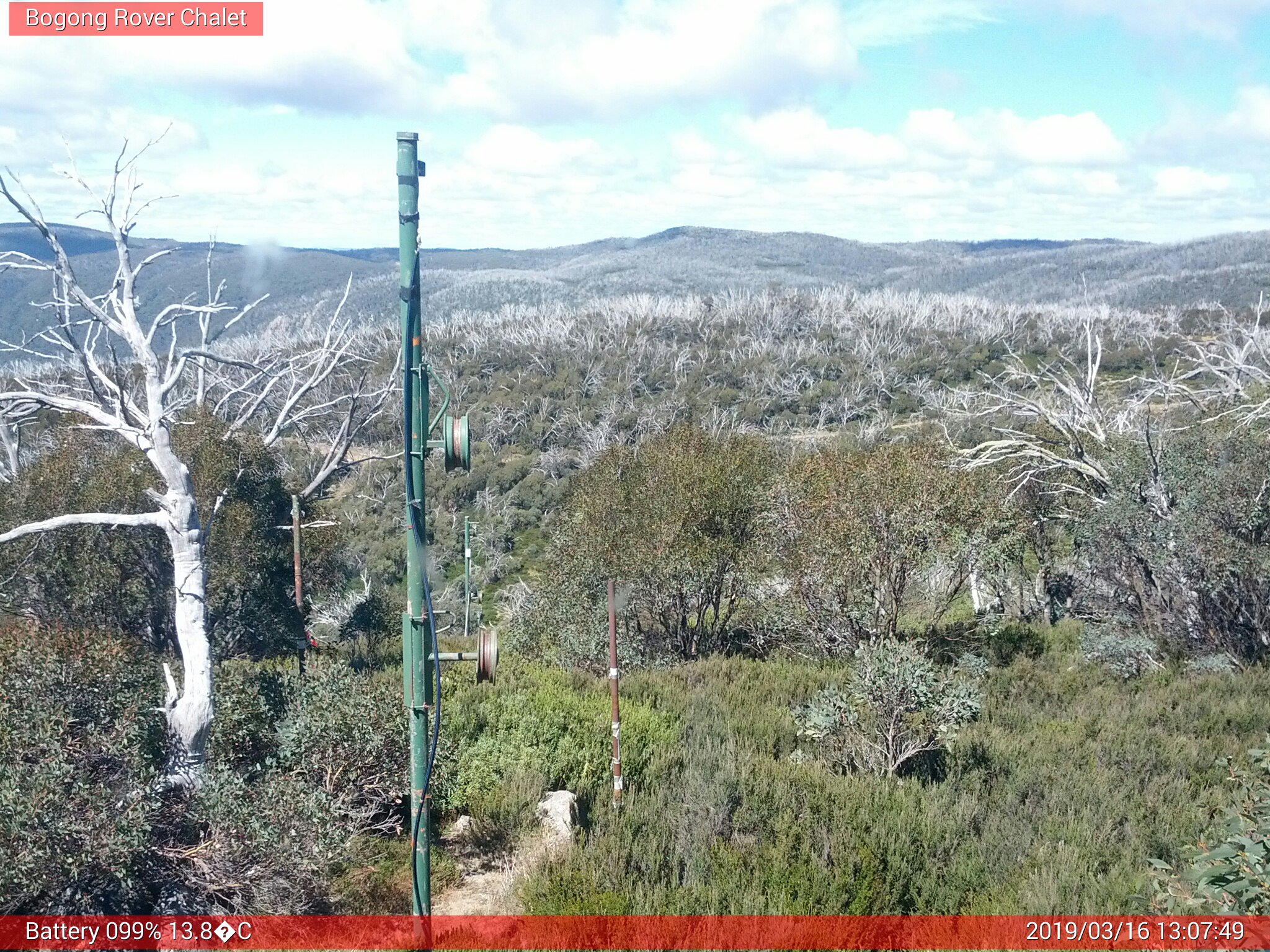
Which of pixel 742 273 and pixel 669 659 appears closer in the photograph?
pixel 669 659

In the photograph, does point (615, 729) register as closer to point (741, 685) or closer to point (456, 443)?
point (456, 443)

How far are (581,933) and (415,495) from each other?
286 cm

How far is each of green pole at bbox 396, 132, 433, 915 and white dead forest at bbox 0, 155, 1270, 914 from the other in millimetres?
1495

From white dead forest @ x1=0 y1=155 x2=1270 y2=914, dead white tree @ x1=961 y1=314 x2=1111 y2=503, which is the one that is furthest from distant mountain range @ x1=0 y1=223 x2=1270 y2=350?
dead white tree @ x1=961 y1=314 x2=1111 y2=503

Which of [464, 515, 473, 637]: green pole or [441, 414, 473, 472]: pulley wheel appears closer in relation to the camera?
[441, 414, 473, 472]: pulley wheel

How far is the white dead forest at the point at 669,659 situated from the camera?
5918mm

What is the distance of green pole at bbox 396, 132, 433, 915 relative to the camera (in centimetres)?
438

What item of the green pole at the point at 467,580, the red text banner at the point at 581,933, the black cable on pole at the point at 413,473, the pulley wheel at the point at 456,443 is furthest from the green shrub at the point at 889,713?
the green pole at the point at 467,580

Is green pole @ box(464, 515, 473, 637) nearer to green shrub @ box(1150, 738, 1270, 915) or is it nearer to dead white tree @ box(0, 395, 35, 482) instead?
dead white tree @ box(0, 395, 35, 482)

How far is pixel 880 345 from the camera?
208ft

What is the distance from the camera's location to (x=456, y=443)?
4371 millimetres

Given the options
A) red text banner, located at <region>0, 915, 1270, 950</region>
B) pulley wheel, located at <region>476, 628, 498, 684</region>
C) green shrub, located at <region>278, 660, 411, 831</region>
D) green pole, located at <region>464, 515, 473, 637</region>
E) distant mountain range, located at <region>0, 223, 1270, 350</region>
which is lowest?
green pole, located at <region>464, 515, 473, 637</region>

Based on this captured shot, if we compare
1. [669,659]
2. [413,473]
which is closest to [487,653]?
[413,473]

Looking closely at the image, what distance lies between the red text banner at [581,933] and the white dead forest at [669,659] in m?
0.14
